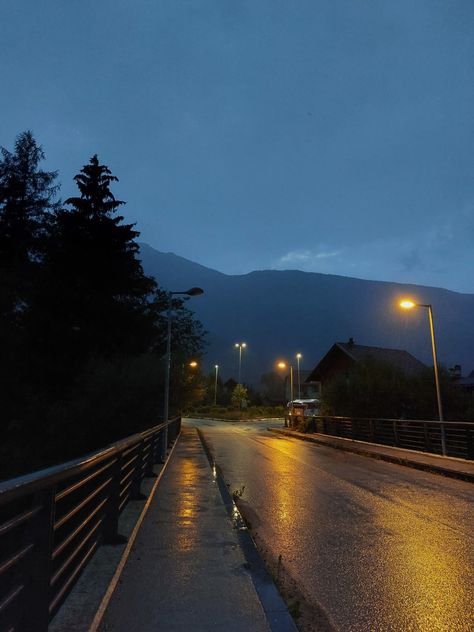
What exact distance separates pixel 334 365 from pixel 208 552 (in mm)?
47094

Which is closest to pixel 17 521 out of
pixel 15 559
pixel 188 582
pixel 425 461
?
pixel 15 559

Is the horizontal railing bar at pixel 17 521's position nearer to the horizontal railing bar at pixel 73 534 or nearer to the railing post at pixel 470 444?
the horizontal railing bar at pixel 73 534

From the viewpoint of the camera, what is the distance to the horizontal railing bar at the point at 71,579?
3.69 m

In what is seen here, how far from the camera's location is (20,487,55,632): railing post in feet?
10.3

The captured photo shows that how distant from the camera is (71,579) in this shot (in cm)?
434

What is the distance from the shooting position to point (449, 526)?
7.80 meters

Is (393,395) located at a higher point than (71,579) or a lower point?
higher

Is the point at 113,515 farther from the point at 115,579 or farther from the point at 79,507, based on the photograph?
the point at 79,507

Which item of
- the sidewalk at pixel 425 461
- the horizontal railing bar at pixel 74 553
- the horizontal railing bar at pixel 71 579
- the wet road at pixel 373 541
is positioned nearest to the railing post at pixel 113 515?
the horizontal railing bar at pixel 74 553

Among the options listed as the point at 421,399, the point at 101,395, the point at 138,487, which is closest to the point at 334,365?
the point at 421,399

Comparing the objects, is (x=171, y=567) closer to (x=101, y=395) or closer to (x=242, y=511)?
(x=242, y=511)

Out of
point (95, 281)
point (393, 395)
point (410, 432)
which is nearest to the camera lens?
point (410, 432)

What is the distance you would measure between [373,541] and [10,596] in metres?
5.36

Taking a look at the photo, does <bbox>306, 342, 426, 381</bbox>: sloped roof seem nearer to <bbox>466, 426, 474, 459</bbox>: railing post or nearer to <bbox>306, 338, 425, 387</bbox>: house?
<bbox>306, 338, 425, 387</bbox>: house
